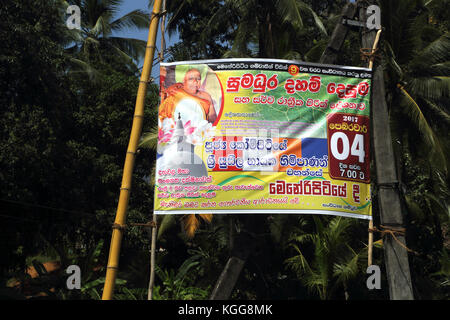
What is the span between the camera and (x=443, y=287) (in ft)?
60.1

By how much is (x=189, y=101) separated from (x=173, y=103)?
0.21 meters

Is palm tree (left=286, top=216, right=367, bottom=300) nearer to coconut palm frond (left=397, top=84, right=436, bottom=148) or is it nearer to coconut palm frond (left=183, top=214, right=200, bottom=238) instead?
coconut palm frond (left=183, top=214, right=200, bottom=238)

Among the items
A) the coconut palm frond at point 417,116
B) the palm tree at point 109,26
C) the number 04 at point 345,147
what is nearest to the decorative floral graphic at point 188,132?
the number 04 at point 345,147

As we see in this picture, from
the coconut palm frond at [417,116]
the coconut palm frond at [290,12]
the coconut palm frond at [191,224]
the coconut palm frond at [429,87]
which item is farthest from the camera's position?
the coconut palm frond at [290,12]

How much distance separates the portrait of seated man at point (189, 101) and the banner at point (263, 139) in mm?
13

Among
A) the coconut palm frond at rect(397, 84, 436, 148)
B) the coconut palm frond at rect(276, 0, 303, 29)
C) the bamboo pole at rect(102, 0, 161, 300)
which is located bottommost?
the bamboo pole at rect(102, 0, 161, 300)

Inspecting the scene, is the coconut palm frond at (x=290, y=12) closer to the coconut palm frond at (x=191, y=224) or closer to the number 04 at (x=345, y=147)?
the coconut palm frond at (x=191, y=224)

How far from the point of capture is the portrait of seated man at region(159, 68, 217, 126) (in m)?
7.64

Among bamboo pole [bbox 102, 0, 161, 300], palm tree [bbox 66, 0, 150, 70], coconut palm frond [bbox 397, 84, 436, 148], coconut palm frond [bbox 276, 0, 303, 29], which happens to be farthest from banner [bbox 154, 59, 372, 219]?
palm tree [bbox 66, 0, 150, 70]

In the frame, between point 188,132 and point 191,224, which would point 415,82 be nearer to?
point 191,224

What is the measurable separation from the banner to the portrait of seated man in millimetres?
13

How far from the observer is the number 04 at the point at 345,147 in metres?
7.62
